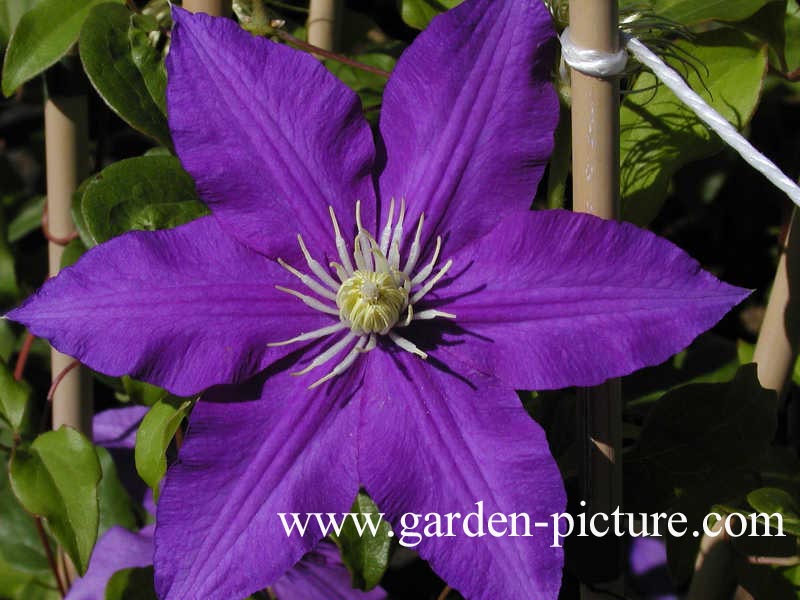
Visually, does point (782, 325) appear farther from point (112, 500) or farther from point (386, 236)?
point (112, 500)

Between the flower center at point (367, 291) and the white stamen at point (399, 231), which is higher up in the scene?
the white stamen at point (399, 231)

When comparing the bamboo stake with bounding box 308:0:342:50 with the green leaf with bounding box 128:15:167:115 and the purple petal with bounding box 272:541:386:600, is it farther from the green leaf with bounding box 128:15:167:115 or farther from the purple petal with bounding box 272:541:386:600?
the purple petal with bounding box 272:541:386:600

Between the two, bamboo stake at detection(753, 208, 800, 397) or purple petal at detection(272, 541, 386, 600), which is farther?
purple petal at detection(272, 541, 386, 600)

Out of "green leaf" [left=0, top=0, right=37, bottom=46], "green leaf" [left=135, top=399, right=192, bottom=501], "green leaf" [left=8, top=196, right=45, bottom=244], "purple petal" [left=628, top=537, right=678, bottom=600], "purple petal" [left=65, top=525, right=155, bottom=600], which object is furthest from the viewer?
"green leaf" [left=8, top=196, right=45, bottom=244]

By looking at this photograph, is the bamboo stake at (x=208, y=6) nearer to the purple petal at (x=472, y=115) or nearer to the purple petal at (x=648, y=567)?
the purple petal at (x=472, y=115)

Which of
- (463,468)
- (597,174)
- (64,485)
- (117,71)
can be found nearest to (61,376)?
(64,485)

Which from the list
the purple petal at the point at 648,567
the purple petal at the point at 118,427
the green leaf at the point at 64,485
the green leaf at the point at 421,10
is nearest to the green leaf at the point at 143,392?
the green leaf at the point at 64,485

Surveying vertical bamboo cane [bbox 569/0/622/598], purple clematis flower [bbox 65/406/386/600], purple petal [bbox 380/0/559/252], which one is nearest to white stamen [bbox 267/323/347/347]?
purple petal [bbox 380/0/559/252]
